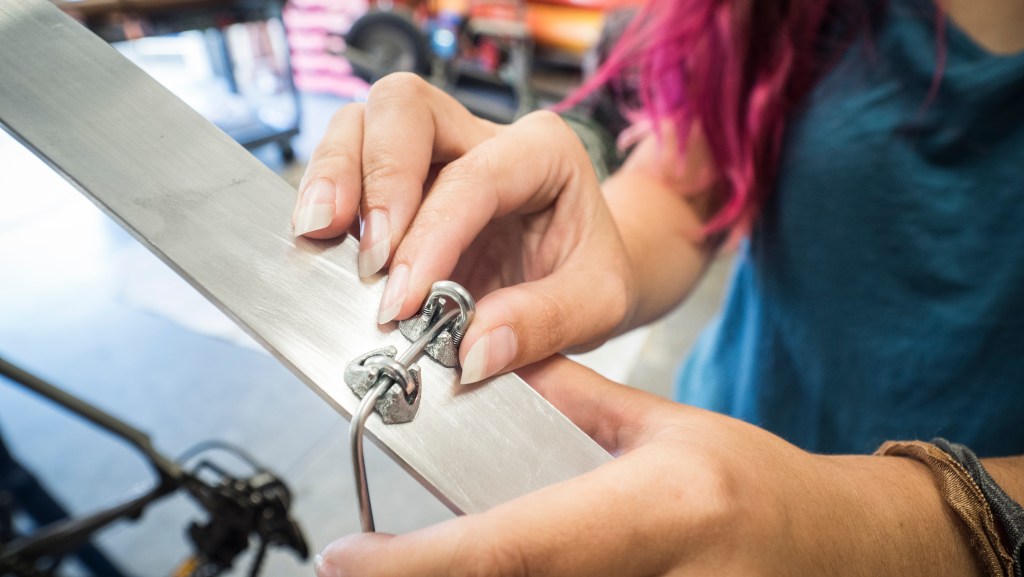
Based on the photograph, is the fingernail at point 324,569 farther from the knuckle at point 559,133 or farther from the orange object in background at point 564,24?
the orange object in background at point 564,24

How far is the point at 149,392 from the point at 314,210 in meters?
1.29

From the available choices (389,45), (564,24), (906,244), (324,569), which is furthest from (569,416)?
(564,24)

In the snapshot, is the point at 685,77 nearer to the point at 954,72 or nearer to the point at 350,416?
the point at 954,72

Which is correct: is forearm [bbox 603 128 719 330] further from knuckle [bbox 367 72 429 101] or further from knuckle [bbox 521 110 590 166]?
knuckle [bbox 367 72 429 101]

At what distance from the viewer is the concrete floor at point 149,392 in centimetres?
110

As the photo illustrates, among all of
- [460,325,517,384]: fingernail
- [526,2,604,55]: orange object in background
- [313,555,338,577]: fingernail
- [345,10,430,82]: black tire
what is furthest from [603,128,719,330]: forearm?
[526,2,604,55]: orange object in background

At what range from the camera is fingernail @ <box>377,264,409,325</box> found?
0.29m

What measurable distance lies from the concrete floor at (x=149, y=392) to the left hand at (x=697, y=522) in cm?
95

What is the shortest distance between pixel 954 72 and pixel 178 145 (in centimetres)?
→ 63

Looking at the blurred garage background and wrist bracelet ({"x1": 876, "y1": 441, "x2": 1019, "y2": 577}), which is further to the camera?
the blurred garage background

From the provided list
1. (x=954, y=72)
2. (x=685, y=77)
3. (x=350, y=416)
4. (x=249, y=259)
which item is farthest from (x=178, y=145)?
(x=954, y=72)

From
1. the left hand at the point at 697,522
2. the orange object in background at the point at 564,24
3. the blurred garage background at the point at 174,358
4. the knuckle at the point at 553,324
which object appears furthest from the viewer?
the orange object in background at the point at 564,24

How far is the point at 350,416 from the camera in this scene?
0.91ft

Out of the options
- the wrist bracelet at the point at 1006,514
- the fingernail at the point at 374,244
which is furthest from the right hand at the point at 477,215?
the wrist bracelet at the point at 1006,514
